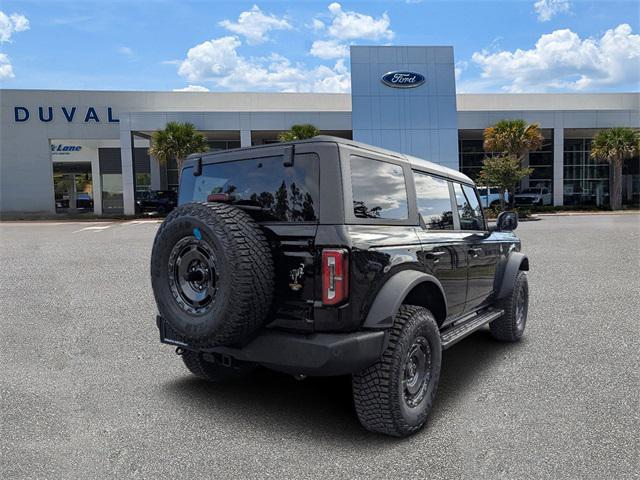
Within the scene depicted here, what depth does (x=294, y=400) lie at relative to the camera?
3.97 meters

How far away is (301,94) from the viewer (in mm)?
37688

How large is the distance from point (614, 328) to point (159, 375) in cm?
527

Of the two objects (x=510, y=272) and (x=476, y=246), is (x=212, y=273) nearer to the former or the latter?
(x=476, y=246)

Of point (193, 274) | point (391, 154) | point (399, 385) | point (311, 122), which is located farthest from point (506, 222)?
point (311, 122)

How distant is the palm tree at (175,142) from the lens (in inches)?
1166

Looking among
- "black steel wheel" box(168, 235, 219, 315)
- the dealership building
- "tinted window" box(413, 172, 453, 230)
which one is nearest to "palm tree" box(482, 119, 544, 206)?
the dealership building

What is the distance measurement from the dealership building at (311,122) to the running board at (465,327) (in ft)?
91.2

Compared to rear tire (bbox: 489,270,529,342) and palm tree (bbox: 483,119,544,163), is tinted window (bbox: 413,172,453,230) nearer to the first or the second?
rear tire (bbox: 489,270,529,342)

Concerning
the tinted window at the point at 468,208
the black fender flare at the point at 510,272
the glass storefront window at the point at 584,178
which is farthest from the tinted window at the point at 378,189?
the glass storefront window at the point at 584,178

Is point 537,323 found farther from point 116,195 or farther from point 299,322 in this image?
point 116,195

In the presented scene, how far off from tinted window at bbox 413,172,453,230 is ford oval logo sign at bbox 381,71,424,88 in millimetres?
30293

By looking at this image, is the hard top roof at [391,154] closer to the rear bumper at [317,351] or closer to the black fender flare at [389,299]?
the black fender flare at [389,299]

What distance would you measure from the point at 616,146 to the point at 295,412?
3540cm

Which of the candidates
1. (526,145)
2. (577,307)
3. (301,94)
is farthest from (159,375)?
(301,94)
